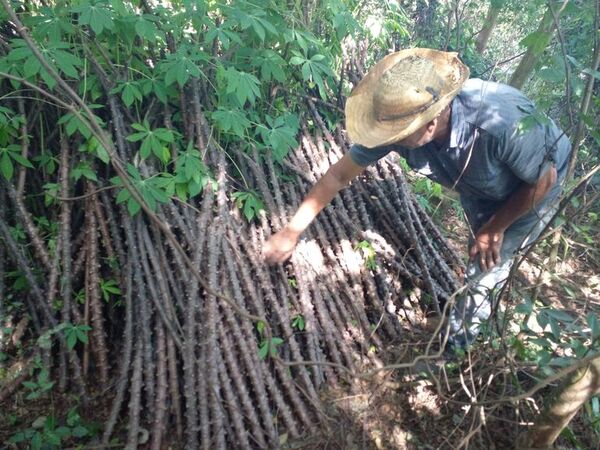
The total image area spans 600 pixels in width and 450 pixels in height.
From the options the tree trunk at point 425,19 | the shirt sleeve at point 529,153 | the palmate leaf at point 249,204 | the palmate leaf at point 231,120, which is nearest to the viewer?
the shirt sleeve at point 529,153

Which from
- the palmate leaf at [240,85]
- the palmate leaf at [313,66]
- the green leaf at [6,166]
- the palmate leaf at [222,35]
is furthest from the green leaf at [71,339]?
the palmate leaf at [313,66]

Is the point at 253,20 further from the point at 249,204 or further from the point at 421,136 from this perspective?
the point at 421,136

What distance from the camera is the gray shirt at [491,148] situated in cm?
177

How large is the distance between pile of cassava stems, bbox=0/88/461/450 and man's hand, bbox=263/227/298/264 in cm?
7

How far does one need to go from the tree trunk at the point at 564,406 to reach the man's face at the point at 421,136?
1013mm

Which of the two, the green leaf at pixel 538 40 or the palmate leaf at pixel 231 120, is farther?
the palmate leaf at pixel 231 120

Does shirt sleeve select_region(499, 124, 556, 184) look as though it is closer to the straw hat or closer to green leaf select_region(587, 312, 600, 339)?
the straw hat

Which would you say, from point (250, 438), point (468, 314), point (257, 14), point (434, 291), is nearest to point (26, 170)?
point (257, 14)

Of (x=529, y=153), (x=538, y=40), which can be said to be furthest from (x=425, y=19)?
(x=538, y=40)

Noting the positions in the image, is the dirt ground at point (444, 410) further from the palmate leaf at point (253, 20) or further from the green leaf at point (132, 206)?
the palmate leaf at point (253, 20)

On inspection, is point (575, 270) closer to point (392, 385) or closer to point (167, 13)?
point (392, 385)

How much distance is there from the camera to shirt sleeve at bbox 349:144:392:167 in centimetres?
192

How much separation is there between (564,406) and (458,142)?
1.11m

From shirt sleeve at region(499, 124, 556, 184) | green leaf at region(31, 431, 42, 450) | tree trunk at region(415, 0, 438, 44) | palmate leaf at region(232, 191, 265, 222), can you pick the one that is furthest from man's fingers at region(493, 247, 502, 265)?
tree trunk at region(415, 0, 438, 44)
